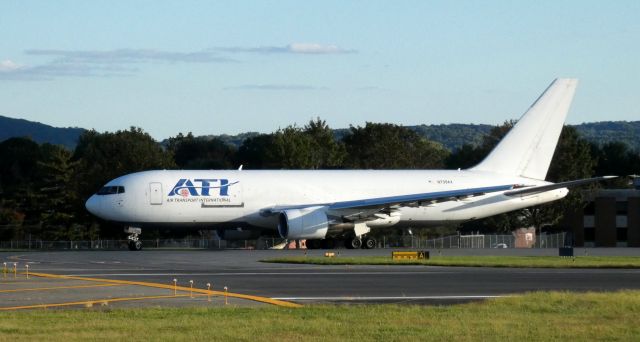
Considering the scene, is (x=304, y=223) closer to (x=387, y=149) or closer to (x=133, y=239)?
(x=133, y=239)

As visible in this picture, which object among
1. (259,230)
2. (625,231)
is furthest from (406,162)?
(259,230)

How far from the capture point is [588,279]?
34.1 m

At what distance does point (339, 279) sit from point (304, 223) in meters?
26.3

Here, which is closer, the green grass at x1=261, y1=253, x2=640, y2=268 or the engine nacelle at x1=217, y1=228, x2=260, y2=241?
the green grass at x1=261, y1=253, x2=640, y2=268

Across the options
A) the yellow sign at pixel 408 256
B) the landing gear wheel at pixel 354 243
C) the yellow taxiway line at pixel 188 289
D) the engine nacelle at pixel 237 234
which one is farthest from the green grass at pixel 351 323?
the engine nacelle at pixel 237 234

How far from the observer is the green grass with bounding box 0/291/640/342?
18922mm

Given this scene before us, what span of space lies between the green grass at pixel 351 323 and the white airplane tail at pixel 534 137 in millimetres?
42887

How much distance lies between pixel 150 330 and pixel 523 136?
164ft

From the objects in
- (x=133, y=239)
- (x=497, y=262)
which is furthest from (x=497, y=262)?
(x=133, y=239)

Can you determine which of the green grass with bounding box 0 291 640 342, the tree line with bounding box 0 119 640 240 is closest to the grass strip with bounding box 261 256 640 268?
the green grass with bounding box 0 291 640 342

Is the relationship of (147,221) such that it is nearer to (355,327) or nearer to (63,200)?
(63,200)

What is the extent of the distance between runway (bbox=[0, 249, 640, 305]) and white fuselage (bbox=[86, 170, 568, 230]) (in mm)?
12483

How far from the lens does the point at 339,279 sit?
34.3m

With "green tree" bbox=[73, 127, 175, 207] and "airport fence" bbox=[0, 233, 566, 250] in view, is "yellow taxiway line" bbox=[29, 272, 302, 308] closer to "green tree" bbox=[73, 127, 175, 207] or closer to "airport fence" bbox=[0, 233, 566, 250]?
"airport fence" bbox=[0, 233, 566, 250]
